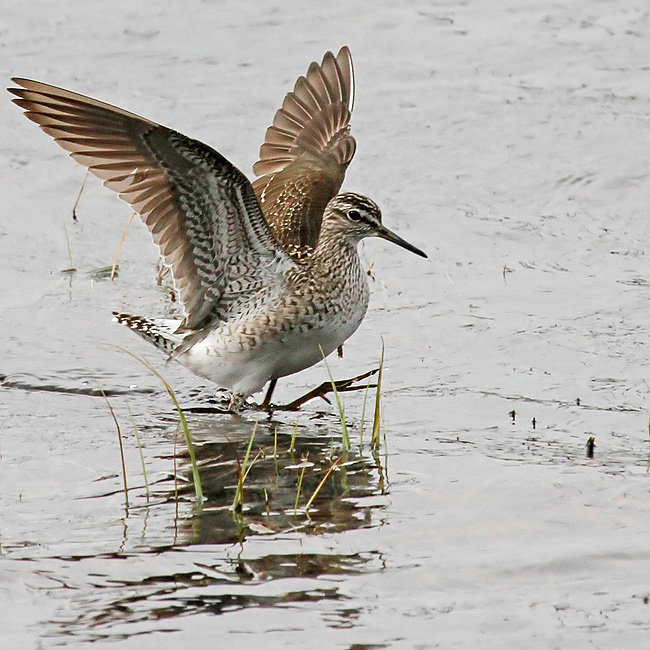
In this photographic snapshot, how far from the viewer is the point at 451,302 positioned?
8570 mm

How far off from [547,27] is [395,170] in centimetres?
328

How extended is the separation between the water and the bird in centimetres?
37

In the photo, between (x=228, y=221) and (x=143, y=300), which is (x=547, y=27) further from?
(x=228, y=221)

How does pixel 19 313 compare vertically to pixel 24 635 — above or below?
above

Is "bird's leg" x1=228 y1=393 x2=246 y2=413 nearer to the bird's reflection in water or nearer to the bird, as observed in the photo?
the bird

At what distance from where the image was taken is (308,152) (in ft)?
29.0

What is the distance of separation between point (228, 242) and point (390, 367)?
47.7 inches

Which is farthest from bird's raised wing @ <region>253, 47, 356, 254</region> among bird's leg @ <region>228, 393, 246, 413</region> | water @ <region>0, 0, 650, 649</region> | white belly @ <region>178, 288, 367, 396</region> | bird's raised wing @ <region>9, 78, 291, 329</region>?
bird's leg @ <region>228, 393, 246, 413</region>

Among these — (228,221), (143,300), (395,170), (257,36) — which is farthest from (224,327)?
(257,36)

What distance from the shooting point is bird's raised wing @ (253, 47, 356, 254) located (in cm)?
838

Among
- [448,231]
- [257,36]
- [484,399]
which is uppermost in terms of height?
[257,36]

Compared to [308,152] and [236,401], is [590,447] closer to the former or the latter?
[236,401]

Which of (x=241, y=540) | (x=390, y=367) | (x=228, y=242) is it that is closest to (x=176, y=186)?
(x=228, y=242)

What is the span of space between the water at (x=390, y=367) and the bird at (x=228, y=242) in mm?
372
